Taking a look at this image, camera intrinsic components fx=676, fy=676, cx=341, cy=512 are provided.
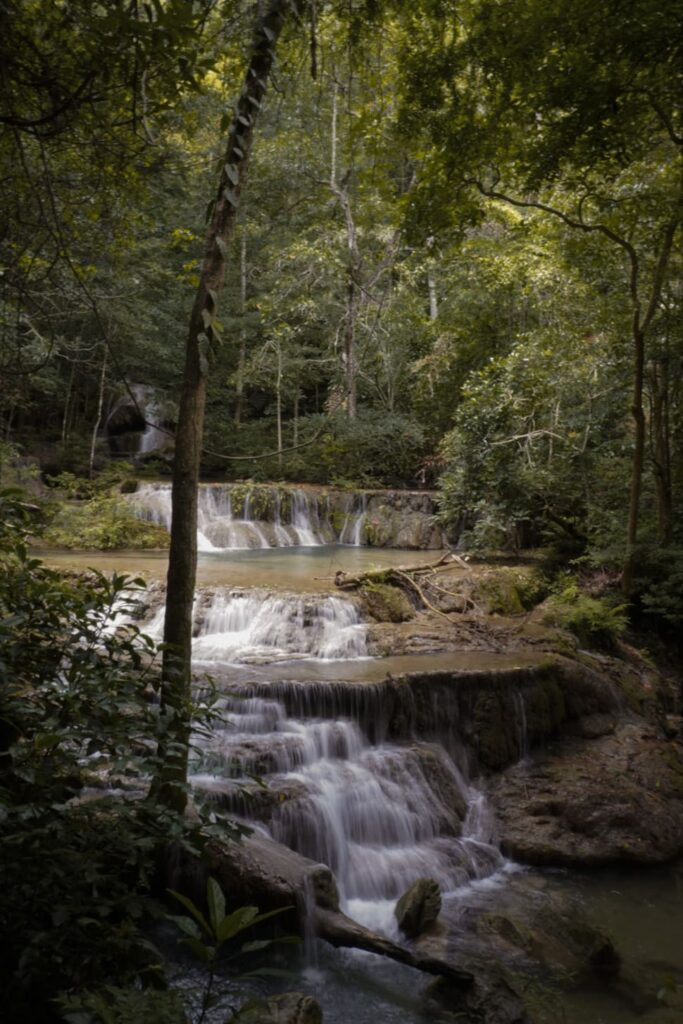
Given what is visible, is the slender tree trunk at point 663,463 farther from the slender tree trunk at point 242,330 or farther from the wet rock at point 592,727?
the slender tree trunk at point 242,330

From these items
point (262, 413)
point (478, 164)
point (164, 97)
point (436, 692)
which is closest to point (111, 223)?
point (164, 97)

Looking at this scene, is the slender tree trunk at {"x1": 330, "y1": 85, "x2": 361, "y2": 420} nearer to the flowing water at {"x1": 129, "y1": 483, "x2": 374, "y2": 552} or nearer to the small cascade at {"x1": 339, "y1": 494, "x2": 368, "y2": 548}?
the flowing water at {"x1": 129, "y1": 483, "x2": 374, "y2": 552}

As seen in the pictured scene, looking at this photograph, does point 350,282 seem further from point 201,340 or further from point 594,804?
point 594,804

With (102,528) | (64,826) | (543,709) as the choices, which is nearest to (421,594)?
(543,709)

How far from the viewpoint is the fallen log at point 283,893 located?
14.2 feet

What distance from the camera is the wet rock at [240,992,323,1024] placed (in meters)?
3.40

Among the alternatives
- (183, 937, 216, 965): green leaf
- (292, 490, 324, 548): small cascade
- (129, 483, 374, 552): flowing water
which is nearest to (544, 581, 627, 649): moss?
(129, 483, 374, 552): flowing water

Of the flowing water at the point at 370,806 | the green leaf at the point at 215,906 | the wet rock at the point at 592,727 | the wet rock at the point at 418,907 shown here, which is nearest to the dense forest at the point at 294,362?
the green leaf at the point at 215,906

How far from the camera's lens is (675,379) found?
1062 cm

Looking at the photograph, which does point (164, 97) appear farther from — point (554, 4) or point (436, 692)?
point (436, 692)

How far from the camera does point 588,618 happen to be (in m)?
9.34

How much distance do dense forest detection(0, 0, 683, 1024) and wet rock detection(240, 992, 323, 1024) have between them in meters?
0.03

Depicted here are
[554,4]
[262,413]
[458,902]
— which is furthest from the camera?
[262,413]

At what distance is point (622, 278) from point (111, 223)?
8097 mm
